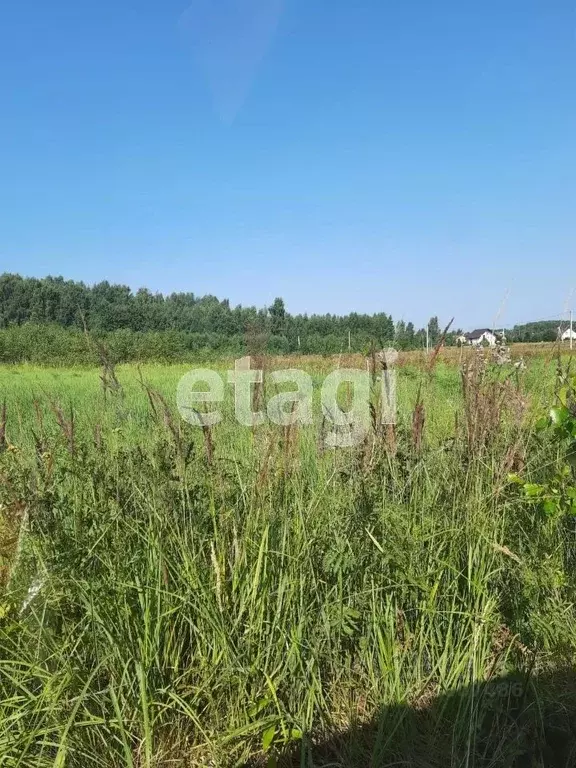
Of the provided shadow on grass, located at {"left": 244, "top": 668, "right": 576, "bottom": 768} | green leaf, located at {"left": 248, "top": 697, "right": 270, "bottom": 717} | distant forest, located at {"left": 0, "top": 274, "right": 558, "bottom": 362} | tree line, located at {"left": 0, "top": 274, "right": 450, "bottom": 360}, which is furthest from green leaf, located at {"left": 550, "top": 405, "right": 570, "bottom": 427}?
tree line, located at {"left": 0, "top": 274, "right": 450, "bottom": 360}

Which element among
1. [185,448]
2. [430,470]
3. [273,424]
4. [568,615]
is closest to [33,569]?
[185,448]

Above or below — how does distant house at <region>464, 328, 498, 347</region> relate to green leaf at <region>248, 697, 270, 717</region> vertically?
above

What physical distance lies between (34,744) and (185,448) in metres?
0.81

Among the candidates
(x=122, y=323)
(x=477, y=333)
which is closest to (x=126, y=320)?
(x=122, y=323)

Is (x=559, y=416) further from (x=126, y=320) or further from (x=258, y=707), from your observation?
(x=126, y=320)

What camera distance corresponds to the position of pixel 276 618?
1.45 m

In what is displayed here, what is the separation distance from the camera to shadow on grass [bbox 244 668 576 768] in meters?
1.35

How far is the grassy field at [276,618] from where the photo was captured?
134 cm

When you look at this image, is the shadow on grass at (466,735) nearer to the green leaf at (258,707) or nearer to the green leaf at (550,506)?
the green leaf at (258,707)

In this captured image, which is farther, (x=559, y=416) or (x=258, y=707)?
(x=559, y=416)

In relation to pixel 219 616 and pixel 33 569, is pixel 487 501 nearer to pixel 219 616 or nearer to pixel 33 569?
pixel 219 616

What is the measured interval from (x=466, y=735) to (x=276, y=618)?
1.90ft

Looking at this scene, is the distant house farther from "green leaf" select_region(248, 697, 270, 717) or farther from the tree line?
the tree line

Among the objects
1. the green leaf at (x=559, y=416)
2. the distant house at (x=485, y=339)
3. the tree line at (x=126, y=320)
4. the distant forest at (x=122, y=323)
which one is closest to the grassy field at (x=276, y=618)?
the green leaf at (x=559, y=416)
